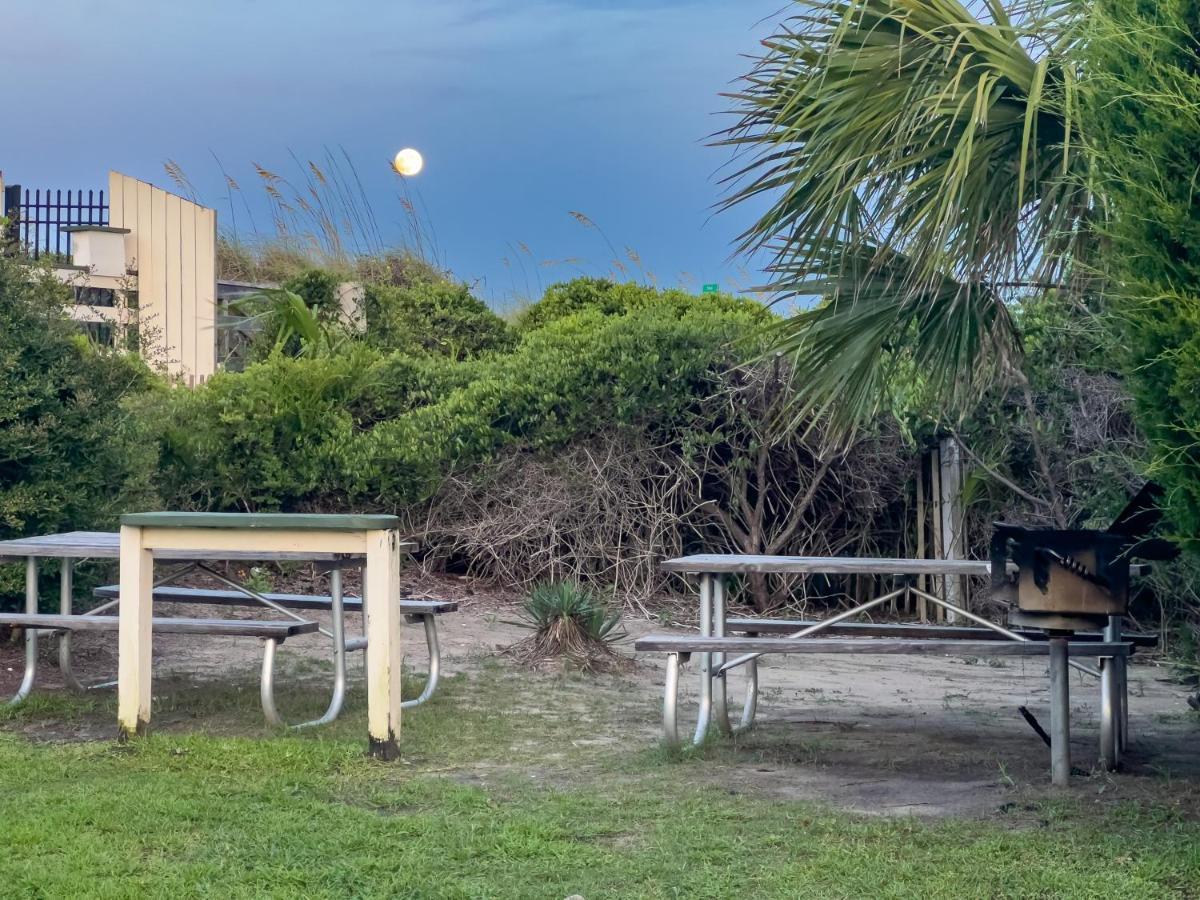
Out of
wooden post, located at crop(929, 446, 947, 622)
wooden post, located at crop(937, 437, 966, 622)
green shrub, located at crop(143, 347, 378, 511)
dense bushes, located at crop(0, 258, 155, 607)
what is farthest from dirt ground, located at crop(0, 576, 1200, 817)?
wooden post, located at crop(929, 446, 947, 622)

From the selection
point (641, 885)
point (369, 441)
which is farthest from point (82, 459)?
point (641, 885)

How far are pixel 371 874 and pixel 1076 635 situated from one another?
12.7 ft

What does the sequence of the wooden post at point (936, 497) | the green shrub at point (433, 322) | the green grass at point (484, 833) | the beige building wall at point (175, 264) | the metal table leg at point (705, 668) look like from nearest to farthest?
the green grass at point (484, 833)
the metal table leg at point (705, 668)
the wooden post at point (936, 497)
the green shrub at point (433, 322)
the beige building wall at point (175, 264)

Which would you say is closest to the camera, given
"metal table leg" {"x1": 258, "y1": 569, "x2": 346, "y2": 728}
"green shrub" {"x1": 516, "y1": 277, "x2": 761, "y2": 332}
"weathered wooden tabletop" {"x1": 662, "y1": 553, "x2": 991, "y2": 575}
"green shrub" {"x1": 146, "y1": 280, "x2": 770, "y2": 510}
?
"weathered wooden tabletop" {"x1": 662, "y1": 553, "x2": 991, "y2": 575}

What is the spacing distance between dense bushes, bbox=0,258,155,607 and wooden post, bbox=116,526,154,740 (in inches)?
95.1

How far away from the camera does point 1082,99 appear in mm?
4871

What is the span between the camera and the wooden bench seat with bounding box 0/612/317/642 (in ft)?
20.0

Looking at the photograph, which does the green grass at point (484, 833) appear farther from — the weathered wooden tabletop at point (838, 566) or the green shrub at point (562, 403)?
the green shrub at point (562, 403)

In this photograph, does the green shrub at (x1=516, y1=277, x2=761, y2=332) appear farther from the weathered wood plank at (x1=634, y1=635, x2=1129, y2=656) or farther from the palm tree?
the weathered wood plank at (x1=634, y1=635, x2=1129, y2=656)

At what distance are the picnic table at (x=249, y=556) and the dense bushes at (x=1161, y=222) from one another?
294 centimetres

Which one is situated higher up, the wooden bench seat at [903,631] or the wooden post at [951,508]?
the wooden post at [951,508]

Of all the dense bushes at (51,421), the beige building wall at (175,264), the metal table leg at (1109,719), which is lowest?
the metal table leg at (1109,719)

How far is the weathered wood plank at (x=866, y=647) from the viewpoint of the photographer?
5.26m

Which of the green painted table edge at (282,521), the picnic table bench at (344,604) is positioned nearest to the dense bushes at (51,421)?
the picnic table bench at (344,604)
